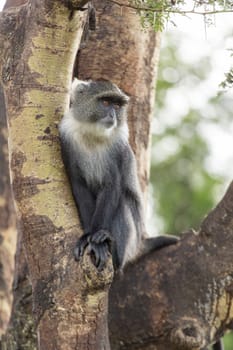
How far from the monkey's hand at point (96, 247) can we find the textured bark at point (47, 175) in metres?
0.05

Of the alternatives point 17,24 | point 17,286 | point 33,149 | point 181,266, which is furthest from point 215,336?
point 17,24

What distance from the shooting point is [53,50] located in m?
5.01

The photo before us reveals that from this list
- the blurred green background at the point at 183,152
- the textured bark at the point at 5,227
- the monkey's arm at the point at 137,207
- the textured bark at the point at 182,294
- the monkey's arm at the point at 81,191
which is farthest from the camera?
the blurred green background at the point at 183,152

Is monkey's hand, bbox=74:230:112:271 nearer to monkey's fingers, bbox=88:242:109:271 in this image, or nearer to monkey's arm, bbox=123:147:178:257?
monkey's fingers, bbox=88:242:109:271

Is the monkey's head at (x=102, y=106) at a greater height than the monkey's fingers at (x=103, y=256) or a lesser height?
greater

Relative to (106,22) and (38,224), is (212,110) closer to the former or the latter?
(106,22)

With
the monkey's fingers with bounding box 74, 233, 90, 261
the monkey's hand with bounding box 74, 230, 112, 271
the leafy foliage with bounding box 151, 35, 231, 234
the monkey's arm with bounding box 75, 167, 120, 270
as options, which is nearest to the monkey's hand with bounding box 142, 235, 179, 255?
the monkey's arm with bounding box 75, 167, 120, 270

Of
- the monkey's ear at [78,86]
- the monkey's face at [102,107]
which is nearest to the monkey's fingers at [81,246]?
the monkey's face at [102,107]

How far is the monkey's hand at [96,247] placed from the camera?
4.37m

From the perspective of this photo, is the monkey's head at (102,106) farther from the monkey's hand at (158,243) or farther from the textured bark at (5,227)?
the textured bark at (5,227)

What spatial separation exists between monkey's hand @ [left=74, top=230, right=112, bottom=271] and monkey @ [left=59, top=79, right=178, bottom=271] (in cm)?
52

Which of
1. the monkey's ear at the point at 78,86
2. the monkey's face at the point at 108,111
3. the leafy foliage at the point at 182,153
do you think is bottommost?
the leafy foliage at the point at 182,153

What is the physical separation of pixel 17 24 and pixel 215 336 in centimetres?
254

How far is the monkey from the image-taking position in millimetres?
5770
